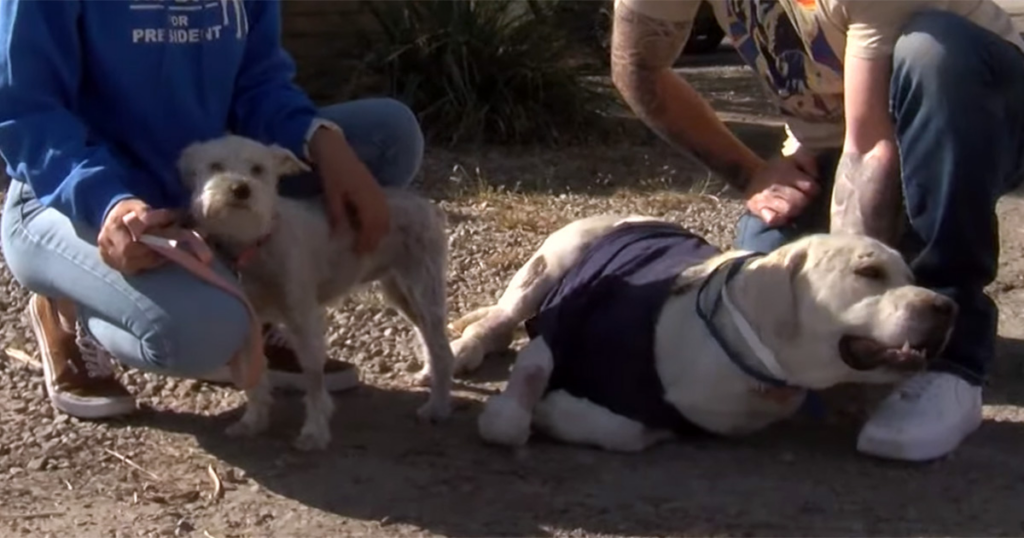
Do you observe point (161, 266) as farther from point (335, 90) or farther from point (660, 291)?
point (335, 90)

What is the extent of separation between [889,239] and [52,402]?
200 cm

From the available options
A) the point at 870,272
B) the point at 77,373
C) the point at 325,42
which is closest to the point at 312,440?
the point at 77,373

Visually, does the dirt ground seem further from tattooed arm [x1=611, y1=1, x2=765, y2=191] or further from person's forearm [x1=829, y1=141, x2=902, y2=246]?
tattooed arm [x1=611, y1=1, x2=765, y2=191]

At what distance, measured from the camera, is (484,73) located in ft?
26.6

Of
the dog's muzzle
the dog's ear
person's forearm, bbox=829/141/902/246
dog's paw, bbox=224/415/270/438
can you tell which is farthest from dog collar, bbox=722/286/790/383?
dog's paw, bbox=224/415/270/438

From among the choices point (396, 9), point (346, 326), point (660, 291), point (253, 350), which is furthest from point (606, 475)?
point (396, 9)

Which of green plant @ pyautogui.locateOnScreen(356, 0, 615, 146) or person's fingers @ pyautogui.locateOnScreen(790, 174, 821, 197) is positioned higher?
person's fingers @ pyautogui.locateOnScreen(790, 174, 821, 197)

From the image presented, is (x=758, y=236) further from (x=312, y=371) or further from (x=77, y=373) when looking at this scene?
(x=77, y=373)

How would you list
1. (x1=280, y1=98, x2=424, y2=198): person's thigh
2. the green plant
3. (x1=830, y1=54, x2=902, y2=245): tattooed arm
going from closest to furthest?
(x1=830, y1=54, x2=902, y2=245): tattooed arm < (x1=280, y1=98, x2=424, y2=198): person's thigh < the green plant

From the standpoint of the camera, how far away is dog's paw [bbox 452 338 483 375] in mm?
4207

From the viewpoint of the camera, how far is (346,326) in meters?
4.53

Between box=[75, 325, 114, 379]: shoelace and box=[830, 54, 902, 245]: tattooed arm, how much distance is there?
174cm

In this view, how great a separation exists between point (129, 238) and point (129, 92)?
0.43m

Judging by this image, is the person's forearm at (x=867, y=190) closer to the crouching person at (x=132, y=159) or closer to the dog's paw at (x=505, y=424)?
the dog's paw at (x=505, y=424)
